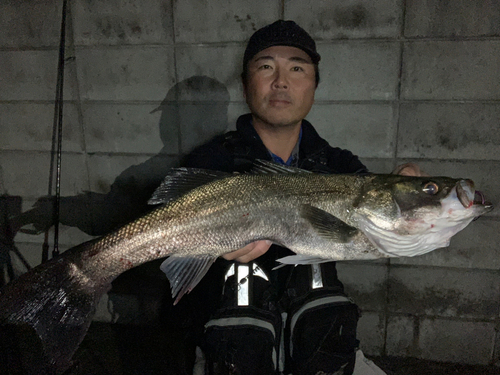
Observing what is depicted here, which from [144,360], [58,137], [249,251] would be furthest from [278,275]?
[58,137]

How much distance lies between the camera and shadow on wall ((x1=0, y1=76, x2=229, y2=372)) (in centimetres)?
326

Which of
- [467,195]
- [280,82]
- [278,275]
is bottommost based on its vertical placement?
[278,275]

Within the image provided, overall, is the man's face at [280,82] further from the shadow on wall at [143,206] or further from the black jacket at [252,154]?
the shadow on wall at [143,206]

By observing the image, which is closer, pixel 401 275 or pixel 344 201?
pixel 344 201

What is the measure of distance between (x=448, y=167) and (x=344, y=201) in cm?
168

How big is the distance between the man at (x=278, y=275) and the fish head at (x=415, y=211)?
59 centimetres

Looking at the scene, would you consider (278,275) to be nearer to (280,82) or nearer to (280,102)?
(280,102)

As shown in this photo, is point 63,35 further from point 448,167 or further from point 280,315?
point 448,167

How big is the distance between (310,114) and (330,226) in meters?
1.51

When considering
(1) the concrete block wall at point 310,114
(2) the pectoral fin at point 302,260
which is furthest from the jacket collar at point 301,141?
(2) the pectoral fin at point 302,260

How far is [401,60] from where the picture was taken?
9.58 ft

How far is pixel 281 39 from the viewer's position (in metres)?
2.57

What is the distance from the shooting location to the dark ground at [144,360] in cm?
325

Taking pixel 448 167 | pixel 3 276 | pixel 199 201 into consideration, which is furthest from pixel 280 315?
pixel 3 276
